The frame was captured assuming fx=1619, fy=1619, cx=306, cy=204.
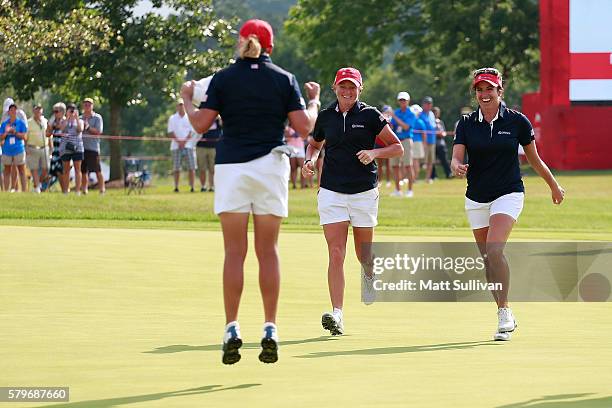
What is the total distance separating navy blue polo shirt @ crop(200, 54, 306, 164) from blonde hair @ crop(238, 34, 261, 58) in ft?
0.16

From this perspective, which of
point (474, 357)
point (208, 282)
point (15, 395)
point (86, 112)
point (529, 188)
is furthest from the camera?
point (529, 188)

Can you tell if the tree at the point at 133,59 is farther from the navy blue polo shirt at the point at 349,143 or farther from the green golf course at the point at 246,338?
the navy blue polo shirt at the point at 349,143

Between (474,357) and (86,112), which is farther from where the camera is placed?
(86,112)

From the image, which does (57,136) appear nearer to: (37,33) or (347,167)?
(37,33)

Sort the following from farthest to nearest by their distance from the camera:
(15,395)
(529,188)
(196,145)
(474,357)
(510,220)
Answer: (529,188) → (196,145) → (510,220) → (474,357) → (15,395)

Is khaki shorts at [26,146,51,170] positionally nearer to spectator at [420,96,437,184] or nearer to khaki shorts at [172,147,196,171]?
khaki shorts at [172,147,196,171]

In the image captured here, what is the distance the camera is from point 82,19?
35.9m

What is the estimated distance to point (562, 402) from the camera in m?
8.04

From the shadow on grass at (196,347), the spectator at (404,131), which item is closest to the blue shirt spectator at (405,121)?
the spectator at (404,131)

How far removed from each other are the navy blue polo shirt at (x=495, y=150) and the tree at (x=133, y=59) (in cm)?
3197

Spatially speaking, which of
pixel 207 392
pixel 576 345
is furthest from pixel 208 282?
pixel 207 392

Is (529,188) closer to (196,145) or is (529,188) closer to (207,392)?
(196,145)

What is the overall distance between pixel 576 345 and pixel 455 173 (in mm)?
1850

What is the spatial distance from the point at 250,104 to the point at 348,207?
119 inches
